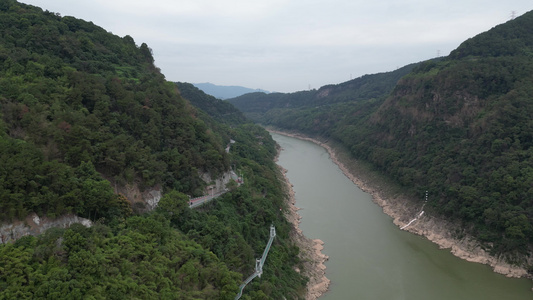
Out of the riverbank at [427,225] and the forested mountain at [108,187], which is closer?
the forested mountain at [108,187]

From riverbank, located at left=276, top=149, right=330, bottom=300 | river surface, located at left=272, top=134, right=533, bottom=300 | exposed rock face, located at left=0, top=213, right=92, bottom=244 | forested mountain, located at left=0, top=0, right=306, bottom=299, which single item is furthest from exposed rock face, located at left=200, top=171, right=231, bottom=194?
exposed rock face, located at left=0, top=213, right=92, bottom=244

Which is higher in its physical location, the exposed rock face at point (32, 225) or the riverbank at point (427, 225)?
the exposed rock face at point (32, 225)

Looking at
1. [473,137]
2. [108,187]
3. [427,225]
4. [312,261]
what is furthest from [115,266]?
[473,137]

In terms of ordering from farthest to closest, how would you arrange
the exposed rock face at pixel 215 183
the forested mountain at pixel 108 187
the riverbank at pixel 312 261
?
the exposed rock face at pixel 215 183 < the riverbank at pixel 312 261 < the forested mountain at pixel 108 187

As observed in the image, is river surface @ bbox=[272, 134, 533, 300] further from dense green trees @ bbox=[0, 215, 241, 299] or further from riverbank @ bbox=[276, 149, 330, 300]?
dense green trees @ bbox=[0, 215, 241, 299]

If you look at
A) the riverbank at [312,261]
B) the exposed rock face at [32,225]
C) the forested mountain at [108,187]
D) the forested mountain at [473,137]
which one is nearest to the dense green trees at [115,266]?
the forested mountain at [108,187]

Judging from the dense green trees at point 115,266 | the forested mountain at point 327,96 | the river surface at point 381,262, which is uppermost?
the forested mountain at point 327,96

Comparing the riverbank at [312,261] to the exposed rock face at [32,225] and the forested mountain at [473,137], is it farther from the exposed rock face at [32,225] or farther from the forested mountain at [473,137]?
the exposed rock face at [32,225]
